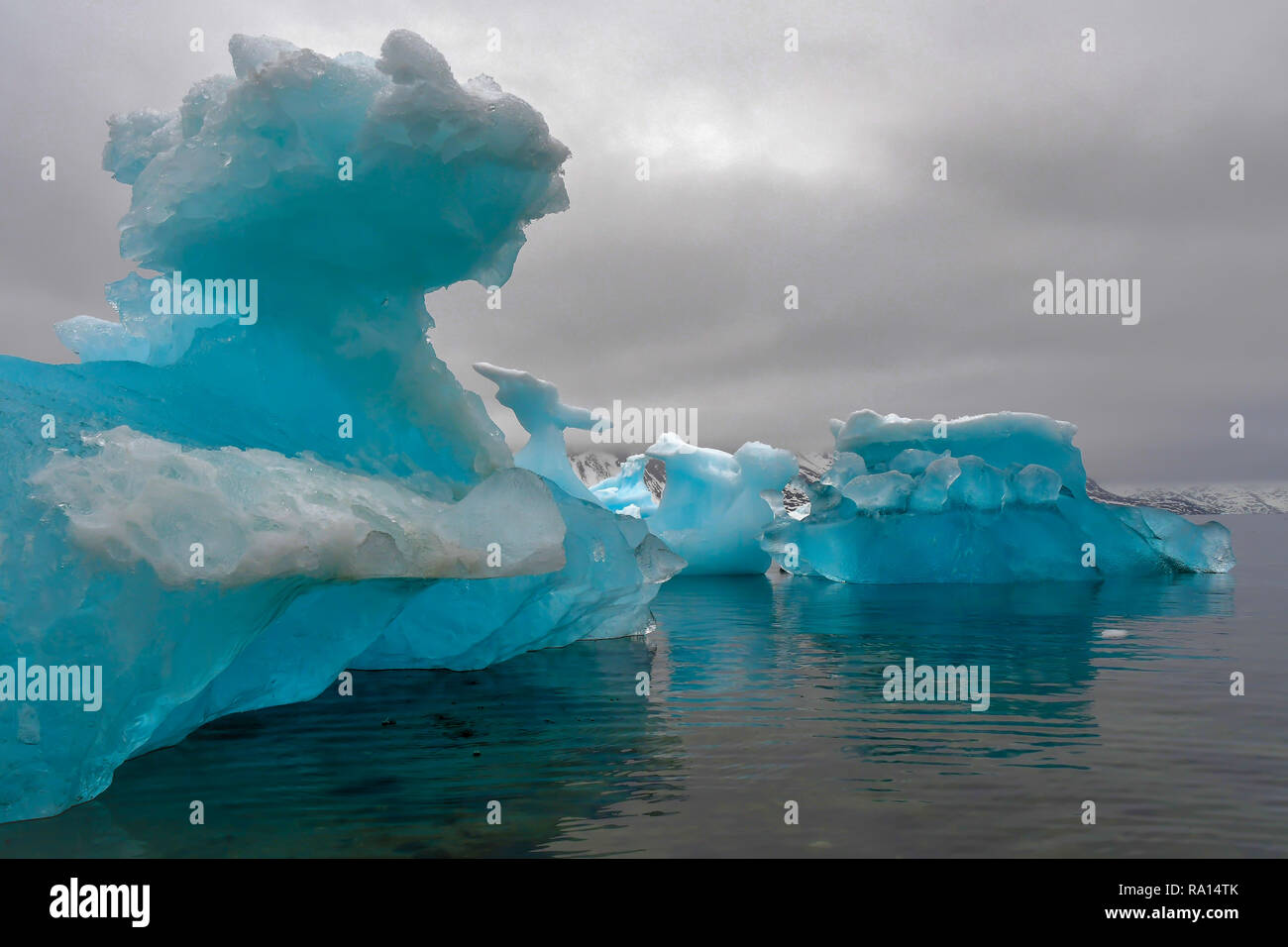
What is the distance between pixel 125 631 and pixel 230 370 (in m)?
3.31

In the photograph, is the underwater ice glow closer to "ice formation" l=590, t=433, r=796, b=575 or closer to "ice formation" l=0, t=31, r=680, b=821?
"ice formation" l=0, t=31, r=680, b=821

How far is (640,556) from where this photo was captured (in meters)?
11.7

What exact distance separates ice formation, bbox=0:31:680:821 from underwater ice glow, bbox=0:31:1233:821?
2cm

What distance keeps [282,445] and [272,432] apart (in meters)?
0.17

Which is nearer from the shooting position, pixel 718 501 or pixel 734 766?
pixel 734 766

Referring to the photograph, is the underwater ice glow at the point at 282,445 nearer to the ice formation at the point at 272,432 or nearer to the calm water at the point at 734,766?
the ice formation at the point at 272,432

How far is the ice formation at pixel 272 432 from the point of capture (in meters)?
5.04

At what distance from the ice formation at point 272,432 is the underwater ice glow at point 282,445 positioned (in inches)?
0.8

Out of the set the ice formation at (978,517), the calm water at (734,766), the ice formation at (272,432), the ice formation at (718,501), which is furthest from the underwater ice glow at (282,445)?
the ice formation at (718,501)

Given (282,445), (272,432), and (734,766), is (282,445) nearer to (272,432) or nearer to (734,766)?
(272,432)

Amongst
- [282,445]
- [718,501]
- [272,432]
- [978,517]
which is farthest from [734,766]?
[718,501]

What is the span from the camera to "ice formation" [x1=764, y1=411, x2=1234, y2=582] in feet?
73.6

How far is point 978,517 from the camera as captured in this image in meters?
23.1
